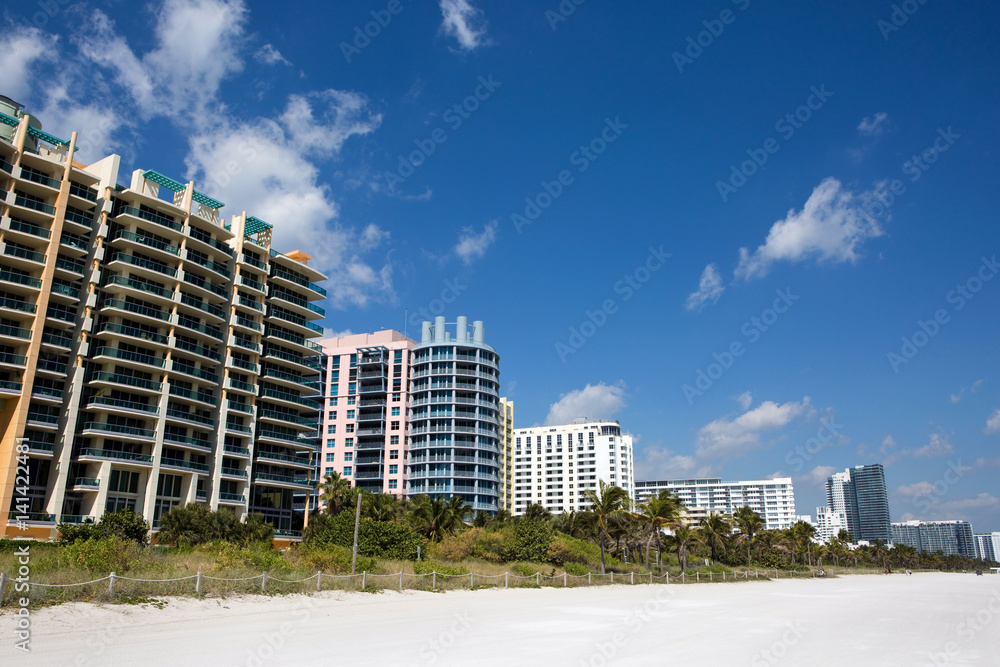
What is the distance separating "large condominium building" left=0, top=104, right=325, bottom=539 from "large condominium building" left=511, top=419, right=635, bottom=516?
4379 inches

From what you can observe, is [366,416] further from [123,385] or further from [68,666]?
[68,666]

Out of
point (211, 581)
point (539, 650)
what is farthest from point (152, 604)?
point (539, 650)

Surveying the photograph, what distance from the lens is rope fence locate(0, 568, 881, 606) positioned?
18.8m

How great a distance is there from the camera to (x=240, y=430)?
213ft

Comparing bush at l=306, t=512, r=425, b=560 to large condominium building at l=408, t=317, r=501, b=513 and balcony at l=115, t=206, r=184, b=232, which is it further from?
large condominium building at l=408, t=317, r=501, b=513

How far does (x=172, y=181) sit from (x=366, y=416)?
5124cm

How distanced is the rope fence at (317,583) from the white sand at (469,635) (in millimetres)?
765

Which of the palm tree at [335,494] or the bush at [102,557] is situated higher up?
the palm tree at [335,494]

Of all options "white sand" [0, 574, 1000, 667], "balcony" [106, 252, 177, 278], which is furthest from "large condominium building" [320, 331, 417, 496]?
"white sand" [0, 574, 1000, 667]

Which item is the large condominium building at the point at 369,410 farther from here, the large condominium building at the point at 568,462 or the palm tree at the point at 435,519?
the large condominium building at the point at 568,462

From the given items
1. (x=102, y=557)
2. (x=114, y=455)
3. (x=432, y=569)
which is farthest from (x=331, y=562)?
(x=114, y=455)

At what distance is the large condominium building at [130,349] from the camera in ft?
167

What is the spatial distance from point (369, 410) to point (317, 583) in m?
79.2

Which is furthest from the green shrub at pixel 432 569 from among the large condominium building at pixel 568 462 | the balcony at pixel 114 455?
the large condominium building at pixel 568 462
